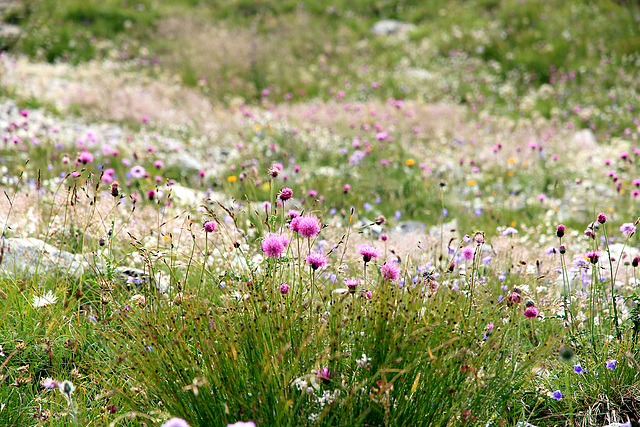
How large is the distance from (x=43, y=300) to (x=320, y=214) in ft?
9.28

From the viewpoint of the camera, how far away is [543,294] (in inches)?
132

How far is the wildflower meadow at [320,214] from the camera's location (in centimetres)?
220

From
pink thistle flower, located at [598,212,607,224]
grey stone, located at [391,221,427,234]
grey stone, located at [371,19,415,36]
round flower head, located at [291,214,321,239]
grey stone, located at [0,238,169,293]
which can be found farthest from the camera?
grey stone, located at [371,19,415,36]

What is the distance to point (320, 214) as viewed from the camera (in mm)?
5246

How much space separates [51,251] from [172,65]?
1061 cm

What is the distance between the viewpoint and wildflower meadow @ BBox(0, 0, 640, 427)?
2199 millimetres

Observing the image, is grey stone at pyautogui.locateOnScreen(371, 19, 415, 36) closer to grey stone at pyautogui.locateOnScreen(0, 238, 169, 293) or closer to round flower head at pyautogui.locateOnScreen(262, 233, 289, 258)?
grey stone at pyautogui.locateOnScreen(0, 238, 169, 293)

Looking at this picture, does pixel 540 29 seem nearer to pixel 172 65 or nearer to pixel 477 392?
pixel 172 65

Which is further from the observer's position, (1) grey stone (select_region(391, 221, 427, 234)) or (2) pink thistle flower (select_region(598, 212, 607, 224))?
(1) grey stone (select_region(391, 221, 427, 234))

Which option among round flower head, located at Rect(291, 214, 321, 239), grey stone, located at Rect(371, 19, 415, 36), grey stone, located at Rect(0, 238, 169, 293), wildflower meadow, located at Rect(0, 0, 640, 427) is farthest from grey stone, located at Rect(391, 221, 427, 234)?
grey stone, located at Rect(371, 19, 415, 36)

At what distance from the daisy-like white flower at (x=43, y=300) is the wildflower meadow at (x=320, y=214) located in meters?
0.03

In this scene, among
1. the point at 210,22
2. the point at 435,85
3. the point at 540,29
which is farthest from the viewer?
the point at 210,22

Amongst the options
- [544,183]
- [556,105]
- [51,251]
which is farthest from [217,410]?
[556,105]

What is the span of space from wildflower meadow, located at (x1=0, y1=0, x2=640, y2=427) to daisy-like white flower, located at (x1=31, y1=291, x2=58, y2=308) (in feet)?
0.11
